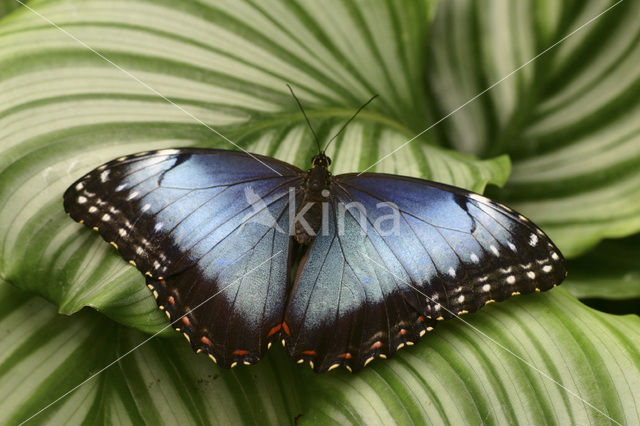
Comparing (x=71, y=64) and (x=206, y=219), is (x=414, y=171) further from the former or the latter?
(x=71, y=64)

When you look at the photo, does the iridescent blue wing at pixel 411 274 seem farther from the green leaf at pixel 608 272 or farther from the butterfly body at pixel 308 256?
the green leaf at pixel 608 272

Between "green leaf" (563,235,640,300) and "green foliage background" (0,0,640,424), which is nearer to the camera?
"green foliage background" (0,0,640,424)

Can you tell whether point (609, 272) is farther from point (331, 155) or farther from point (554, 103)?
point (331, 155)

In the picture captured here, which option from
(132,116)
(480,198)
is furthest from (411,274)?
(132,116)

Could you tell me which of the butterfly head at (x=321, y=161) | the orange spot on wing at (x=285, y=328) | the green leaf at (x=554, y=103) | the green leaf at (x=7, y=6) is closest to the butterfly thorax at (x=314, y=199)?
the butterfly head at (x=321, y=161)

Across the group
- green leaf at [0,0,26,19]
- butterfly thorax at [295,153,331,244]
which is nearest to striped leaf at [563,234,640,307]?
butterfly thorax at [295,153,331,244]

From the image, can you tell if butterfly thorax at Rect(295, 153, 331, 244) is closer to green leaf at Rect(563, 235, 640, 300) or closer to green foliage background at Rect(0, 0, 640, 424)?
green foliage background at Rect(0, 0, 640, 424)

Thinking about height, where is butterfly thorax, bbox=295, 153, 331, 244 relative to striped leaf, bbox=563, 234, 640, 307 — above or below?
above
